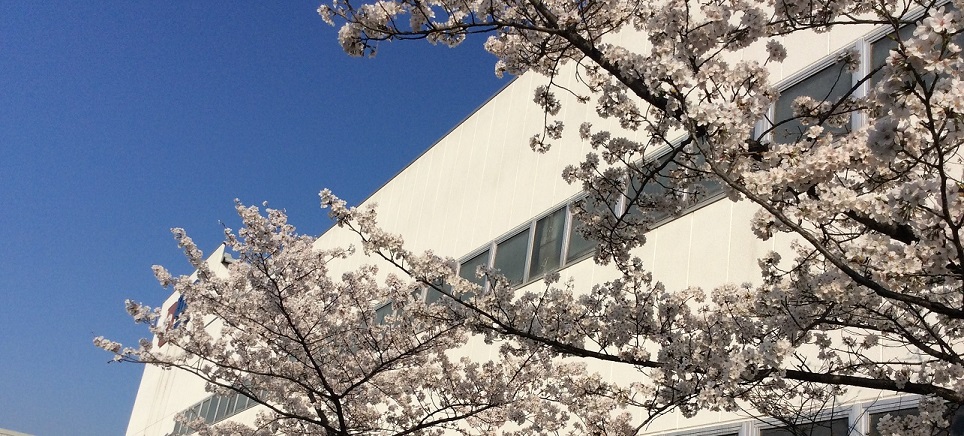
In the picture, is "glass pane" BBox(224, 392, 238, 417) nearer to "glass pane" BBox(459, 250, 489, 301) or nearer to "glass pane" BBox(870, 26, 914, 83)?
"glass pane" BBox(459, 250, 489, 301)

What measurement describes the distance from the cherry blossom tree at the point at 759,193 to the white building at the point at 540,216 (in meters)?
1.63

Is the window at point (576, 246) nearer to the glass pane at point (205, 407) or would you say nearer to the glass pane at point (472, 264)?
the glass pane at point (472, 264)

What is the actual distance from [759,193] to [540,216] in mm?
8940

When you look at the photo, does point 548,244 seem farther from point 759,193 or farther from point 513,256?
point 759,193

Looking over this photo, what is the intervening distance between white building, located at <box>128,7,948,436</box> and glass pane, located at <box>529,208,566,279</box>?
0.02 meters

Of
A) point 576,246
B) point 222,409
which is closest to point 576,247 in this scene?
point 576,246

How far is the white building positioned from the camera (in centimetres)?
762

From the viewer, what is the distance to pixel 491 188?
14.7 meters

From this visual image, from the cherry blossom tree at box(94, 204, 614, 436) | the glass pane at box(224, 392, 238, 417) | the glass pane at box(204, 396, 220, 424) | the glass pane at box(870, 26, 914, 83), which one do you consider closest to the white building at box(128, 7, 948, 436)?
the glass pane at box(870, 26, 914, 83)

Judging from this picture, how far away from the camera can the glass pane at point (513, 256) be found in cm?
1277

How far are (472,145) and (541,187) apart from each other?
3796 mm

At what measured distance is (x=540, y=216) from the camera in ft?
41.1

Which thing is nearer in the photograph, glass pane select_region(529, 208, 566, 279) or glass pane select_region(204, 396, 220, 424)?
glass pane select_region(529, 208, 566, 279)

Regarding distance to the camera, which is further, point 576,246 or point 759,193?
point 576,246
